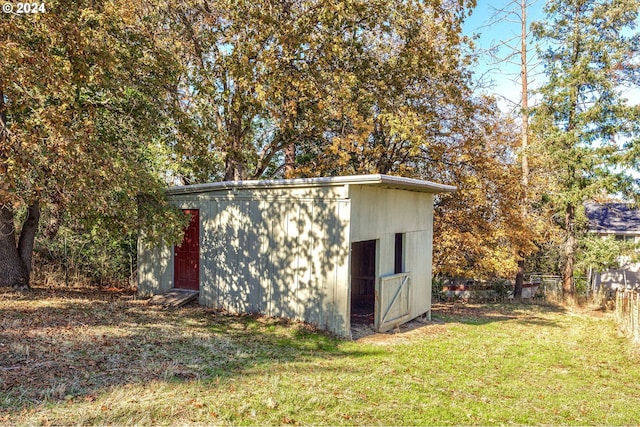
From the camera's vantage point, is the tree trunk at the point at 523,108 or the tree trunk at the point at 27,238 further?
the tree trunk at the point at 523,108

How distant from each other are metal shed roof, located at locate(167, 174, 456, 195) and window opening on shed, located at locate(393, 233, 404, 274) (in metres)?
1.16

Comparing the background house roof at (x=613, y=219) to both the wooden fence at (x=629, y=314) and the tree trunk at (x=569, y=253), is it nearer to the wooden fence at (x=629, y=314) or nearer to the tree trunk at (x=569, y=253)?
the tree trunk at (x=569, y=253)

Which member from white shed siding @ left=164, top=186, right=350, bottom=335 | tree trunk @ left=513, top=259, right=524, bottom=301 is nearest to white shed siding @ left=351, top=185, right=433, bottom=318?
white shed siding @ left=164, top=186, right=350, bottom=335

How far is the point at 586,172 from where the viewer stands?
14281mm

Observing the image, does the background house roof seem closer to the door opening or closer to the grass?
the grass

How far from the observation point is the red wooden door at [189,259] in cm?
1031

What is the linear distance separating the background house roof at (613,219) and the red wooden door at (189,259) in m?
18.0

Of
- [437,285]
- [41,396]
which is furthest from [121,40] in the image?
[437,285]

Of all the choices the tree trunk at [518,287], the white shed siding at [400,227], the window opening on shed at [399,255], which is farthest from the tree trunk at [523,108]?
the window opening on shed at [399,255]

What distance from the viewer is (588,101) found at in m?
14.4

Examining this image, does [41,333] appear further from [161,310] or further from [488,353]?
[488,353]

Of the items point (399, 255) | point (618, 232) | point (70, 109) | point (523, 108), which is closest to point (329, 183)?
point (399, 255)

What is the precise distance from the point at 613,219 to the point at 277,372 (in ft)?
70.1

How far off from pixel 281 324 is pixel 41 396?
4.55 meters
